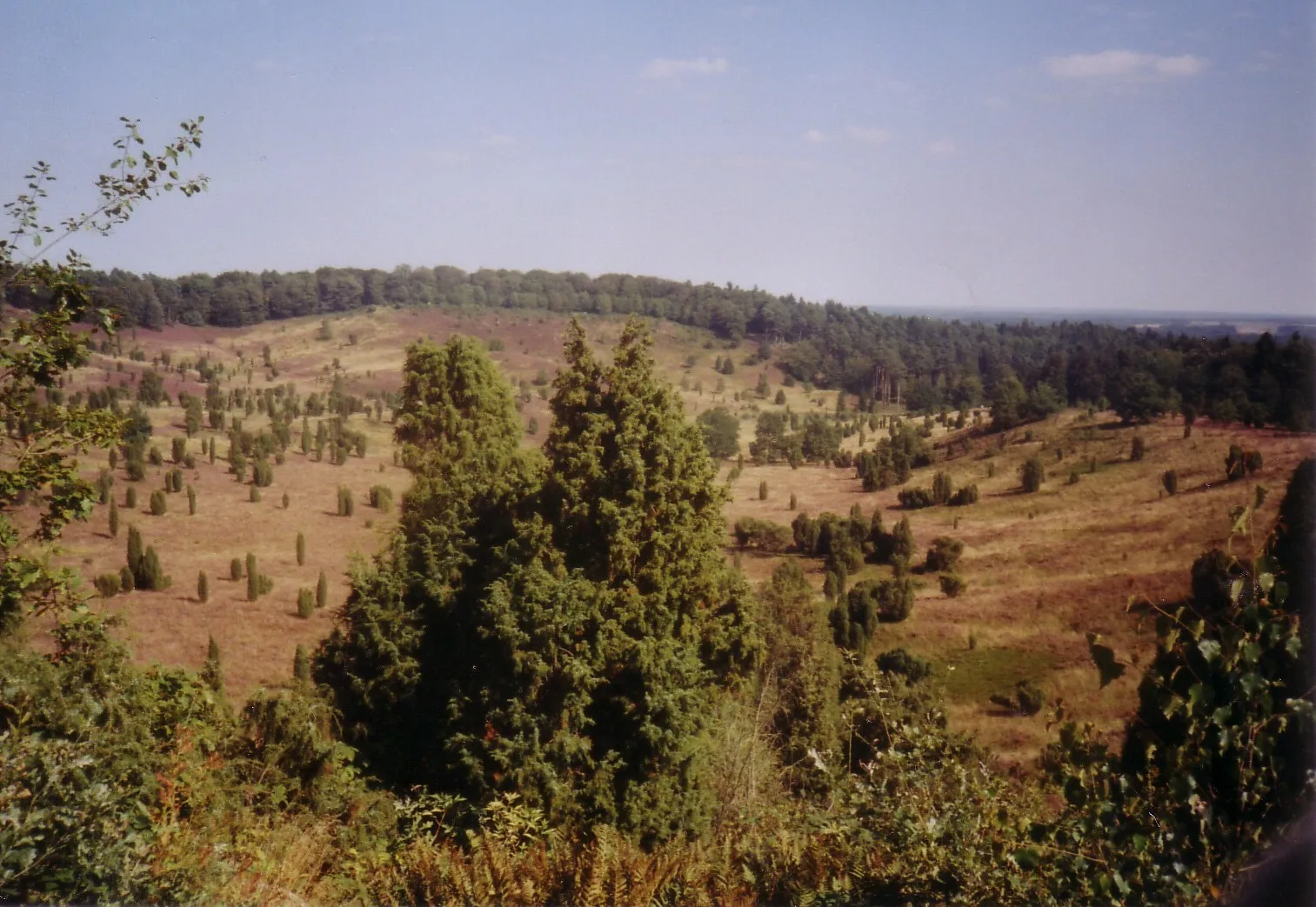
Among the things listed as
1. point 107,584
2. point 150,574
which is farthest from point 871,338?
point 107,584

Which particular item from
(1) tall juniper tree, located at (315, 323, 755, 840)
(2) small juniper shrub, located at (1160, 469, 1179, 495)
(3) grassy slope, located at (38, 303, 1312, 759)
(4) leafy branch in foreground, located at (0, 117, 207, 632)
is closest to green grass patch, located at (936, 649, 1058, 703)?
(3) grassy slope, located at (38, 303, 1312, 759)

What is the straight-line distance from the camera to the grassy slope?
2184 centimetres

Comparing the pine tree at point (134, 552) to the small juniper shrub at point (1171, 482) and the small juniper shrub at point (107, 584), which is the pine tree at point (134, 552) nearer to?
the small juniper shrub at point (107, 584)

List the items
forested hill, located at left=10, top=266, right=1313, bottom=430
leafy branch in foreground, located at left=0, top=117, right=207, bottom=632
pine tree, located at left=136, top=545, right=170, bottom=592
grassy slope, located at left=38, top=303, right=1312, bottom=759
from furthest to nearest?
forested hill, located at left=10, top=266, right=1313, bottom=430, pine tree, located at left=136, top=545, right=170, bottom=592, grassy slope, located at left=38, top=303, right=1312, bottom=759, leafy branch in foreground, located at left=0, top=117, right=207, bottom=632

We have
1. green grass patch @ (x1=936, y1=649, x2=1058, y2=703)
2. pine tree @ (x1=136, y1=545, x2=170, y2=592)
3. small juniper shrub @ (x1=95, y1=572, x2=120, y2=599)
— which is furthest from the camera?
green grass patch @ (x1=936, y1=649, x2=1058, y2=703)

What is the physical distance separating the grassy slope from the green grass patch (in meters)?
0.07

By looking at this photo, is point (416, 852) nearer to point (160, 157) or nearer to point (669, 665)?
point (669, 665)

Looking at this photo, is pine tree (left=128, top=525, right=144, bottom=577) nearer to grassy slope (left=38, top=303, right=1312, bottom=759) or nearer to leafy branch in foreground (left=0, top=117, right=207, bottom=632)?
grassy slope (left=38, top=303, right=1312, bottom=759)

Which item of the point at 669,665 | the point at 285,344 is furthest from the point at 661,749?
the point at 285,344

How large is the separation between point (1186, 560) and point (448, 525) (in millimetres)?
28246

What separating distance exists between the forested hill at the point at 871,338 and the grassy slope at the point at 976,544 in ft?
7.81

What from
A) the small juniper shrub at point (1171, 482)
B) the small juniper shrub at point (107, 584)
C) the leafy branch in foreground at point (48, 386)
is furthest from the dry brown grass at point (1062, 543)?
the small juniper shrub at point (107, 584)

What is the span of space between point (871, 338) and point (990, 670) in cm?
6680

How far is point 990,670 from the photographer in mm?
25578
